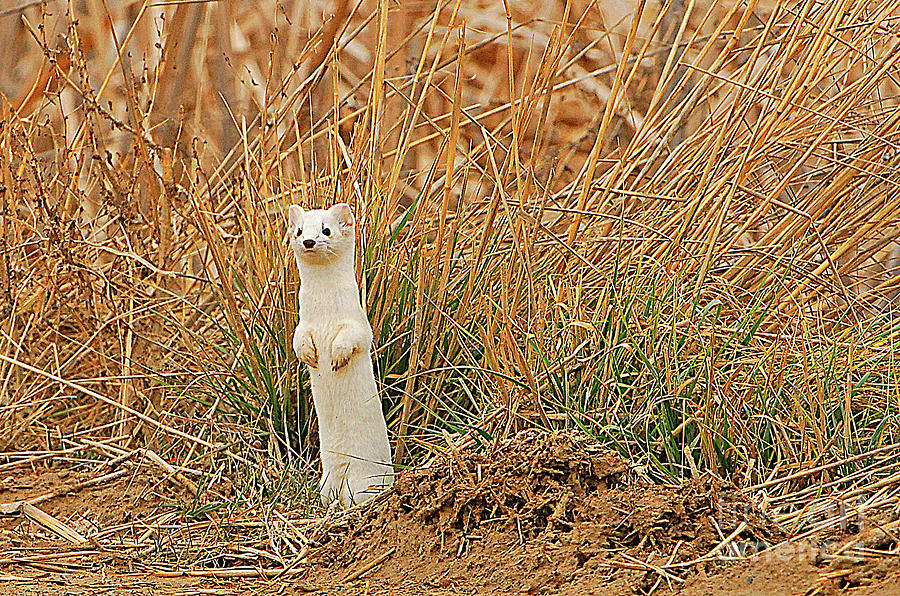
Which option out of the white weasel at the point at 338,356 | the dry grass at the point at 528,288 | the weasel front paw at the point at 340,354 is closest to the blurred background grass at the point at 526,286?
the dry grass at the point at 528,288

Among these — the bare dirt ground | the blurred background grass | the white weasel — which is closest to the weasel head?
the white weasel

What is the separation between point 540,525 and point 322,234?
920 mm

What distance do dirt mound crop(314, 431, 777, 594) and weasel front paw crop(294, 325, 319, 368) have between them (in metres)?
0.41

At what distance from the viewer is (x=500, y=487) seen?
254 cm

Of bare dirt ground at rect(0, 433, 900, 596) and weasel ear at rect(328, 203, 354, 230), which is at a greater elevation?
weasel ear at rect(328, 203, 354, 230)

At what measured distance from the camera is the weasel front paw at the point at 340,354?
9.45 ft

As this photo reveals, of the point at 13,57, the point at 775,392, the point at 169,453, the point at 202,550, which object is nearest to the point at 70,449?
the point at 169,453

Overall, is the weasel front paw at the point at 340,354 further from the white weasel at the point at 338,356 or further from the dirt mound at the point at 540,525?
the dirt mound at the point at 540,525

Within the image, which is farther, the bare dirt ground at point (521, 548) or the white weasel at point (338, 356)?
the white weasel at point (338, 356)

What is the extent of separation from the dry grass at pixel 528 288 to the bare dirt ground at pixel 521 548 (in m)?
0.30

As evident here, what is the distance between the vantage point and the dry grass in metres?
2.90

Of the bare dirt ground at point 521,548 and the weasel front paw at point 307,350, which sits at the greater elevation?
the weasel front paw at point 307,350

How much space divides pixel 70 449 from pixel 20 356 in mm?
457

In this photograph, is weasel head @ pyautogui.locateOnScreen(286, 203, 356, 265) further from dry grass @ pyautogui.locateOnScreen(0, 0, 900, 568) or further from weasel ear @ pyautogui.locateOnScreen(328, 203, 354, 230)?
dry grass @ pyautogui.locateOnScreen(0, 0, 900, 568)
